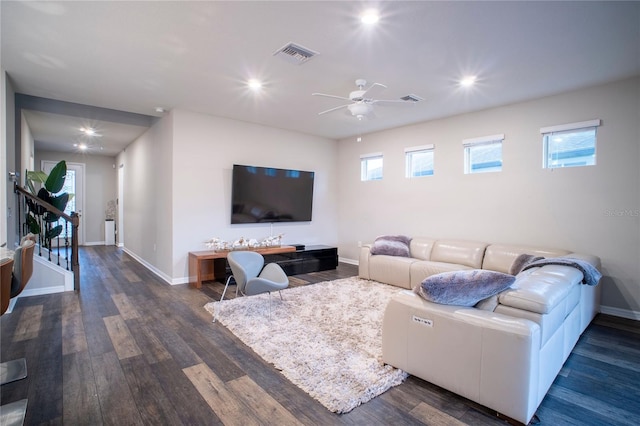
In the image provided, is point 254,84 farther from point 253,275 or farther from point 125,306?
point 125,306

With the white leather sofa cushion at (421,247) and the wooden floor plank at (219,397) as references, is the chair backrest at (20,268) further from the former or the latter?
the white leather sofa cushion at (421,247)

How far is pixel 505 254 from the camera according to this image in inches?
171

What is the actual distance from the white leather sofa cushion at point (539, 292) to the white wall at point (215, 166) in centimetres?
450

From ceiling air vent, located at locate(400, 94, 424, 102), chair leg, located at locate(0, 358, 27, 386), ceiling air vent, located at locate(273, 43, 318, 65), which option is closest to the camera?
chair leg, located at locate(0, 358, 27, 386)

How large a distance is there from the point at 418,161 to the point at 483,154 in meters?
1.14

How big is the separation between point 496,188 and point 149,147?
244 inches

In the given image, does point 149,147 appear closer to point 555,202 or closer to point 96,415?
point 96,415

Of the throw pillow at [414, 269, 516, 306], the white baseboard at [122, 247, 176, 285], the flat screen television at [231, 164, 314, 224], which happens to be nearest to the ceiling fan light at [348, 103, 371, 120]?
the throw pillow at [414, 269, 516, 306]

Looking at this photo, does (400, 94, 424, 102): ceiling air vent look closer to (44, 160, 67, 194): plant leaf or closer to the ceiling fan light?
the ceiling fan light

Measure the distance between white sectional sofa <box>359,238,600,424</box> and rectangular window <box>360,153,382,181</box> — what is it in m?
4.06

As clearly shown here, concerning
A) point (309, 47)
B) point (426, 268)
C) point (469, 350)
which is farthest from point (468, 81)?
point (469, 350)

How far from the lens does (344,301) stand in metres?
4.15

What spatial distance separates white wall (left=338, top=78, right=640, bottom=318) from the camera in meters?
3.74

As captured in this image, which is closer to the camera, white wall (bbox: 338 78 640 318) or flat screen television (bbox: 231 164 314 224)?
white wall (bbox: 338 78 640 318)
